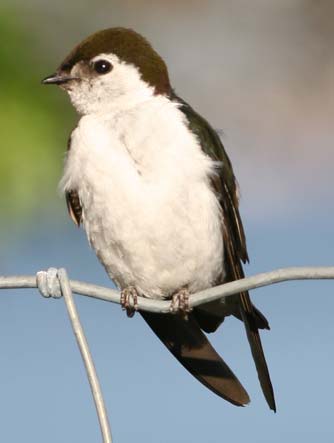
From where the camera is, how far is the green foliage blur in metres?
3.47

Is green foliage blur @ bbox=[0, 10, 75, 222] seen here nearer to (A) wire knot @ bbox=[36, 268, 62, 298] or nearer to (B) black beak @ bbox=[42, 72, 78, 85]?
(B) black beak @ bbox=[42, 72, 78, 85]

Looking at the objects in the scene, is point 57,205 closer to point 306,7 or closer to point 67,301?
point 67,301

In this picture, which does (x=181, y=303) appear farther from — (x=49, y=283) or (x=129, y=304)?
(x=49, y=283)

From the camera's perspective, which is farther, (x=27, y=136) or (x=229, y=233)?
(x=27, y=136)

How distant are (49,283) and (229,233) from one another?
89 centimetres

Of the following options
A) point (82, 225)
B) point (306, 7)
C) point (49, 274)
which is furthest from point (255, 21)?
point (49, 274)

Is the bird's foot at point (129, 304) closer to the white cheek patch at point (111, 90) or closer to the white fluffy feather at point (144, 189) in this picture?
the white fluffy feather at point (144, 189)

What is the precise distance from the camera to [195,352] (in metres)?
3.20

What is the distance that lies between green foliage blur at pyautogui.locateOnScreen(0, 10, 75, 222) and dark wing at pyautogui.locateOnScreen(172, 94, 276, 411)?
496 mm

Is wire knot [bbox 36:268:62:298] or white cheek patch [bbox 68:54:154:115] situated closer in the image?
wire knot [bbox 36:268:62:298]

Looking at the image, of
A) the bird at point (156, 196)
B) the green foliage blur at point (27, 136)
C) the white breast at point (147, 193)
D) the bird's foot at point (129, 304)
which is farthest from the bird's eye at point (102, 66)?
the bird's foot at point (129, 304)

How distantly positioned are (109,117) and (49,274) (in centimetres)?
80

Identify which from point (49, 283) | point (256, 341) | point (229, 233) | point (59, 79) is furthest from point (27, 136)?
point (49, 283)

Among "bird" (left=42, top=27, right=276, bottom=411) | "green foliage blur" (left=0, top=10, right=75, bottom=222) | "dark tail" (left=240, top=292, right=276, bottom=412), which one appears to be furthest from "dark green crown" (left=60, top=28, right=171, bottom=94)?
"dark tail" (left=240, top=292, right=276, bottom=412)
